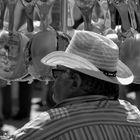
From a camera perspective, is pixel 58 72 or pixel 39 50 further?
pixel 39 50

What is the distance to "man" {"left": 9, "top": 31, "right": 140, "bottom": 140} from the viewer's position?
1.26m

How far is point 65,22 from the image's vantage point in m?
1.72

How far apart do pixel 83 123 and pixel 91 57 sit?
180 mm

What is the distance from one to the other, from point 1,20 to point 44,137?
56 centimetres

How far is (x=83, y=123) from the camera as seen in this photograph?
1.28 meters

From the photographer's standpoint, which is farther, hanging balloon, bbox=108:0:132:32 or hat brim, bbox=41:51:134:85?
hanging balloon, bbox=108:0:132:32

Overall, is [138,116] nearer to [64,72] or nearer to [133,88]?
[64,72]

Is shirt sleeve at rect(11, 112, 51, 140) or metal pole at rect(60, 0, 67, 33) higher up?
metal pole at rect(60, 0, 67, 33)

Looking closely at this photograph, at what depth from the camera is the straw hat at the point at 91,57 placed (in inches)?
52.3

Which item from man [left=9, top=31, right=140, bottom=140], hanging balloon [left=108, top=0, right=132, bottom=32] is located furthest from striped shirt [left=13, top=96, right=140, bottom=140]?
hanging balloon [left=108, top=0, right=132, bottom=32]

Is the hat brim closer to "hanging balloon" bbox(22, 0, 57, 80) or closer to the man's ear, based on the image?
the man's ear

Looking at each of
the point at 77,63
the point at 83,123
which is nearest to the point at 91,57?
the point at 77,63

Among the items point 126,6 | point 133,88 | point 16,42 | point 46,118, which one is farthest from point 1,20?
point 133,88

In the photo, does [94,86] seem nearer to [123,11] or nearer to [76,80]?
[76,80]
